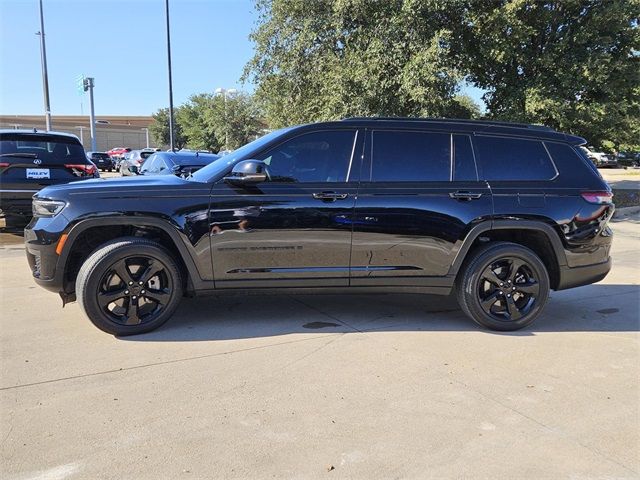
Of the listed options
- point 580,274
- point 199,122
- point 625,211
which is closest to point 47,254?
point 580,274

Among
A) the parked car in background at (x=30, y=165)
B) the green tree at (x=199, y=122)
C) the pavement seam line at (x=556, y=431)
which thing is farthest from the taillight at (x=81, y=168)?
the green tree at (x=199, y=122)

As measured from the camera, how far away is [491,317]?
4.88m

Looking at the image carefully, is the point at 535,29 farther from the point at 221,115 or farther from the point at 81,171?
the point at 221,115

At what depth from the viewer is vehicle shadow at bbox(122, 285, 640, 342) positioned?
15.6 feet

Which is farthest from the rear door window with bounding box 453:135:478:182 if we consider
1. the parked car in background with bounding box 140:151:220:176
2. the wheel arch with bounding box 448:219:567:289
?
the parked car in background with bounding box 140:151:220:176

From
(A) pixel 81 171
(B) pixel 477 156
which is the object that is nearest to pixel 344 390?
(B) pixel 477 156

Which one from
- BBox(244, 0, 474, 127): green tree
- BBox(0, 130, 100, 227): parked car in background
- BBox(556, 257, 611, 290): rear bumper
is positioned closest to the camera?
BBox(556, 257, 611, 290): rear bumper

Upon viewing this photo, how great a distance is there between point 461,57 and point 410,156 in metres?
10.1

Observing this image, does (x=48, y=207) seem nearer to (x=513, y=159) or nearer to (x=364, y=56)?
(x=513, y=159)

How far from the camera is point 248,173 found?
4.25 meters

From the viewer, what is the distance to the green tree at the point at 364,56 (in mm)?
12328

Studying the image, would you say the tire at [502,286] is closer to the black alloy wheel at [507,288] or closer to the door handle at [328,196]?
the black alloy wheel at [507,288]

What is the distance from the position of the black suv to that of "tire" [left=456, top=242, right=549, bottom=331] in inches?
0.5

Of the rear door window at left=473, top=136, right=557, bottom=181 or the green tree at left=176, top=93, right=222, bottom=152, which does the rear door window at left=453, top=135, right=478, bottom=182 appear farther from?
the green tree at left=176, top=93, right=222, bottom=152
